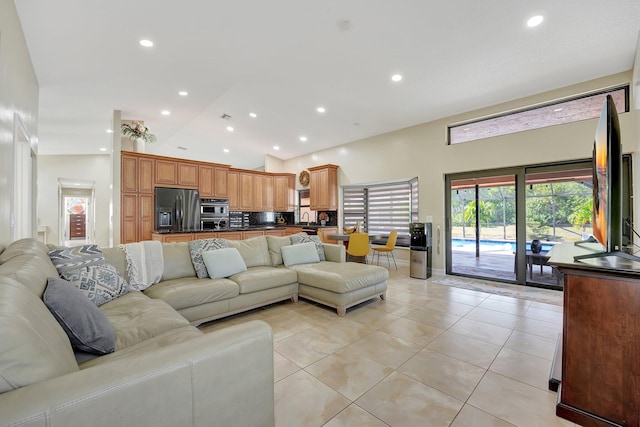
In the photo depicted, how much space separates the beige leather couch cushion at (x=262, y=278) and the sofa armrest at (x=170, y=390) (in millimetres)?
1899

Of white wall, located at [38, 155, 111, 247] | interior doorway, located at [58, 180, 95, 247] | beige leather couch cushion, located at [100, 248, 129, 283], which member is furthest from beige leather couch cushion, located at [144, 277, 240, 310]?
interior doorway, located at [58, 180, 95, 247]

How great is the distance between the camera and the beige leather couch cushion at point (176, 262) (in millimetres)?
2984

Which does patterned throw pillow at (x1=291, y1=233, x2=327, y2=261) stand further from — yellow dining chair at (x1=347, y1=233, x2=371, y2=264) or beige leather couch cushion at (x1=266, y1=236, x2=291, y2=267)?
yellow dining chair at (x1=347, y1=233, x2=371, y2=264)

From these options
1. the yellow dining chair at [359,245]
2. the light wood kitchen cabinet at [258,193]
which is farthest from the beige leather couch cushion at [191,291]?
the light wood kitchen cabinet at [258,193]

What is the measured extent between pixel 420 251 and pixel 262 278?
10.1 feet

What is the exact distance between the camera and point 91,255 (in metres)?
2.40

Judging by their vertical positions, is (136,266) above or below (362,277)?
above

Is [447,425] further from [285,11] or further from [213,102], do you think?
[213,102]

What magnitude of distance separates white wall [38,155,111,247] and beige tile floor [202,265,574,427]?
8.21 m

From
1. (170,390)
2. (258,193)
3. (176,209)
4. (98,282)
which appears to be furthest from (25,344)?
(258,193)

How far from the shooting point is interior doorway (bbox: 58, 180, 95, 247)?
8242mm

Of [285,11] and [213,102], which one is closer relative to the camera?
[285,11]

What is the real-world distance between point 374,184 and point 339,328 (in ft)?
14.2

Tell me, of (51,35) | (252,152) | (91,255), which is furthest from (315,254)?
(252,152)
